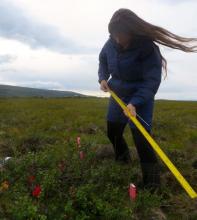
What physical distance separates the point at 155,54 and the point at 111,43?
67 centimetres

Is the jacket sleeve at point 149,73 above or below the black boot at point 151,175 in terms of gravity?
above

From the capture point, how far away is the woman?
18.6 feet

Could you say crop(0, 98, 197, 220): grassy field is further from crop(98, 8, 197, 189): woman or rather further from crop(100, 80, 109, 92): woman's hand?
crop(100, 80, 109, 92): woman's hand

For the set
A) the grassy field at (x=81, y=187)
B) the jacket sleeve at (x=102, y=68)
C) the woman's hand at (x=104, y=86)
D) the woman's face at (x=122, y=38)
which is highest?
the woman's face at (x=122, y=38)

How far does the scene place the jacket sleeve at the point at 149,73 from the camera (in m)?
5.75

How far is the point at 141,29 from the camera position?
222 inches

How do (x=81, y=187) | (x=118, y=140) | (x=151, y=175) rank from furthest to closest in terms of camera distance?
(x=118, y=140)
(x=151, y=175)
(x=81, y=187)

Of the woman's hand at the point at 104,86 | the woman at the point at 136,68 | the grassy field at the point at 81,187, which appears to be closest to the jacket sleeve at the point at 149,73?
the woman at the point at 136,68

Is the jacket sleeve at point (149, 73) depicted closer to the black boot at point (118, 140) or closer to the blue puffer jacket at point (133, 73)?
the blue puffer jacket at point (133, 73)

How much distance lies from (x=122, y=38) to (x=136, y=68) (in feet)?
1.34

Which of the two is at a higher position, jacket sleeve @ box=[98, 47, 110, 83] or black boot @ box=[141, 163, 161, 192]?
jacket sleeve @ box=[98, 47, 110, 83]

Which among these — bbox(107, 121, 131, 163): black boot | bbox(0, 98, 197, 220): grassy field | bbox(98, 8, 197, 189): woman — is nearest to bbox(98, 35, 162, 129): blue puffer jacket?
bbox(98, 8, 197, 189): woman

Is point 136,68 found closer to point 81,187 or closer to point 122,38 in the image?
point 122,38

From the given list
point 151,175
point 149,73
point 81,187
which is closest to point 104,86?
point 149,73
